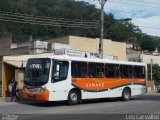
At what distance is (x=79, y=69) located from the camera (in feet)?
76.3

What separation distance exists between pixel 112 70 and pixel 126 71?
1716 mm

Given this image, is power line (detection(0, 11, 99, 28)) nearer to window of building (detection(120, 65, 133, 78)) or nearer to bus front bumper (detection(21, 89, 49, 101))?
window of building (detection(120, 65, 133, 78))

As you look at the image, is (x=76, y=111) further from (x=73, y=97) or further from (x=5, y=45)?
(x=5, y=45)

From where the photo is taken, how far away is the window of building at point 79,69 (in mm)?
22781

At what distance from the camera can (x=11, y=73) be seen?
28.7 meters

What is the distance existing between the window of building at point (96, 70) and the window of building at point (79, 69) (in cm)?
49

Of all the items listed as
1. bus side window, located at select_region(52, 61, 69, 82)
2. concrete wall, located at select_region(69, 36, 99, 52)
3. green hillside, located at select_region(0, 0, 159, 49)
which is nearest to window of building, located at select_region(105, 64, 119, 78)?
bus side window, located at select_region(52, 61, 69, 82)

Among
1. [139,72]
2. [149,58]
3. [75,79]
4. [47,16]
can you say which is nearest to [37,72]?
[75,79]

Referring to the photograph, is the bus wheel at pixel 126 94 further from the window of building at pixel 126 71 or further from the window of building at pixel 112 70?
the window of building at pixel 112 70

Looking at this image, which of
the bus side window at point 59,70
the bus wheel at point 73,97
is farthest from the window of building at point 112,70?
the bus side window at point 59,70

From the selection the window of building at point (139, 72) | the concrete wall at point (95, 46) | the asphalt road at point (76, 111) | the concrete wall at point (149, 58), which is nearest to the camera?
the asphalt road at point (76, 111)

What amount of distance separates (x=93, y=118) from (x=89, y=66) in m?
8.61

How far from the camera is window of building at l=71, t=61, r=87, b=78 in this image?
22.8 m

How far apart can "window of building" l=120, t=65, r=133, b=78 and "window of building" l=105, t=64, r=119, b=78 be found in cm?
56
